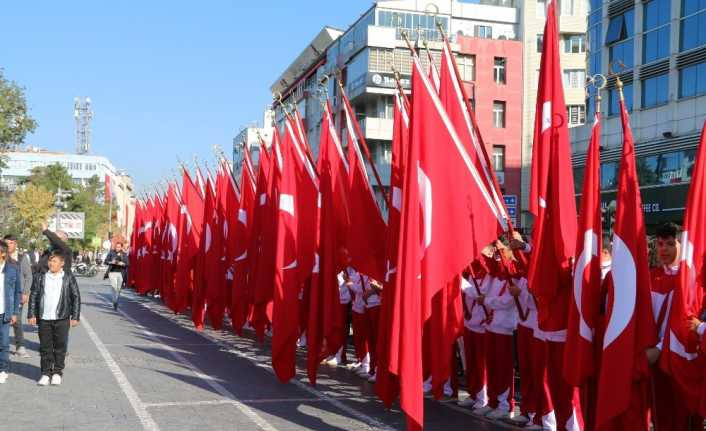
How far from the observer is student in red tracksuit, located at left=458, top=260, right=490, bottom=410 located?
9625 millimetres

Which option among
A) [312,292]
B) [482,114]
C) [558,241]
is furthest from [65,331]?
[482,114]

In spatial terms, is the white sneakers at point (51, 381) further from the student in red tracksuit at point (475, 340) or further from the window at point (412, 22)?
the window at point (412, 22)

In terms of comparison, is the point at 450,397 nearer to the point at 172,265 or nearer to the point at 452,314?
the point at 452,314

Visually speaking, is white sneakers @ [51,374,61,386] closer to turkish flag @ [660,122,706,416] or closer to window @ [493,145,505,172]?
turkish flag @ [660,122,706,416]

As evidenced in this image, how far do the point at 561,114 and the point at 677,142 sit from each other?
2343cm

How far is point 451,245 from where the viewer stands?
7.82 metres

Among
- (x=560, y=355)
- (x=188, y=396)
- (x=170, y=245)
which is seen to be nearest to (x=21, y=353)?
(x=188, y=396)

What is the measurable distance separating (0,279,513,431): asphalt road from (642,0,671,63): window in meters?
21.8

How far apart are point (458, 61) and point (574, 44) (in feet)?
27.3

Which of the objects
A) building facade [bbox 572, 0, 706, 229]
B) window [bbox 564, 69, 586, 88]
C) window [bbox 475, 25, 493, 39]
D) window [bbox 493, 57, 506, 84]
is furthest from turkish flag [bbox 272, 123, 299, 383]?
window [bbox 564, 69, 586, 88]

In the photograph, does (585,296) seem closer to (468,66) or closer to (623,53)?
(623,53)

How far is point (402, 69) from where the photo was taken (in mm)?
44812

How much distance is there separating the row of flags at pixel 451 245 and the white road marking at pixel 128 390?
6.02 feet

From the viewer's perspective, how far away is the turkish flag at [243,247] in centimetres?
1611
